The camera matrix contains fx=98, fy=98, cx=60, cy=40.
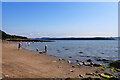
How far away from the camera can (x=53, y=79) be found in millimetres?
7812

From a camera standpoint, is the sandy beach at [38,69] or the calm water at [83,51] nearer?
the sandy beach at [38,69]

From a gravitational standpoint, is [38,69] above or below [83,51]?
above

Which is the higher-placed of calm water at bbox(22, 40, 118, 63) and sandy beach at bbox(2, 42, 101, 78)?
sandy beach at bbox(2, 42, 101, 78)

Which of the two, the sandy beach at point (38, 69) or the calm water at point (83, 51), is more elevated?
the sandy beach at point (38, 69)

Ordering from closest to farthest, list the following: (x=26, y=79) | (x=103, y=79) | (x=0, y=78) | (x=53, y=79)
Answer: (x=0, y=78), (x=26, y=79), (x=53, y=79), (x=103, y=79)

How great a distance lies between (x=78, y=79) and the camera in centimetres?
818

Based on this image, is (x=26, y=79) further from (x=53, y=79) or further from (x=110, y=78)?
(x=110, y=78)

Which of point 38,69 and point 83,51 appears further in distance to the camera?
point 83,51

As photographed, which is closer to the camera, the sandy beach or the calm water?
the sandy beach

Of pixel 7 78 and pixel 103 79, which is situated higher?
pixel 7 78

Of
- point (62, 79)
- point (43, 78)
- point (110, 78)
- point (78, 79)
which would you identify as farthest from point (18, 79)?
point (110, 78)

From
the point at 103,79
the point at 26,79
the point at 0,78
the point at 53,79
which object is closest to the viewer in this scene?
the point at 0,78

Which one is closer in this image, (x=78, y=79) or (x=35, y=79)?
(x=35, y=79)

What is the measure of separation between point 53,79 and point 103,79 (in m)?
4.46
